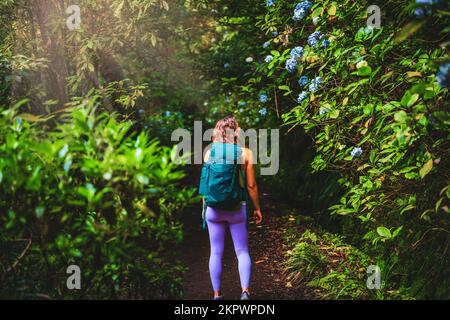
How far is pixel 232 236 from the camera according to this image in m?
4.12

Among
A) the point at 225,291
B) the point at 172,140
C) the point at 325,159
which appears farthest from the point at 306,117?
the point at 172,140

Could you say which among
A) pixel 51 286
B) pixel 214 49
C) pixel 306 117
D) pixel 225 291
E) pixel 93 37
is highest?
pixel 214 49

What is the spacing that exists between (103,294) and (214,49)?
6.17 m

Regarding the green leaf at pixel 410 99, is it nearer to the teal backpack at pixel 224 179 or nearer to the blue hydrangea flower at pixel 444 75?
the blue hydrangea flower at pixel 444 75

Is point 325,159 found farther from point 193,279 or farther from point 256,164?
point 256,164

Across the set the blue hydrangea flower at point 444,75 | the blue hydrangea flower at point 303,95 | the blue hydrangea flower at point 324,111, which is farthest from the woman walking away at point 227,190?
the blue hydrangea flower at point 444,75

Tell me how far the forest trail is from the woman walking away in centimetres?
33

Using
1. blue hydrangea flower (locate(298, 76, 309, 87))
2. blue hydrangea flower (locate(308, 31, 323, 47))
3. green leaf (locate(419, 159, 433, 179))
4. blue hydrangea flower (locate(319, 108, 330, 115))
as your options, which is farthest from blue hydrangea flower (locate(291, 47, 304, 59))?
green leaf (locate(419, 159, 433, 179))

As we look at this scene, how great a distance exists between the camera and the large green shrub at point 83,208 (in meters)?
3.09

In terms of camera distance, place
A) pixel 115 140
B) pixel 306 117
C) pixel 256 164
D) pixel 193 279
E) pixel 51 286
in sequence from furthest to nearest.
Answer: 1. pixel 256 164
2. pixel 193 279
3. pixel 306 117
4. pixel 51 286
5. pixel 115 140

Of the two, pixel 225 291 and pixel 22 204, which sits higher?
pixel 22 204

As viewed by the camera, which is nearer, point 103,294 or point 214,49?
point 103,294

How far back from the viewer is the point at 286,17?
5359mm

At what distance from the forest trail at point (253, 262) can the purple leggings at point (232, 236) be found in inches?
11.3
